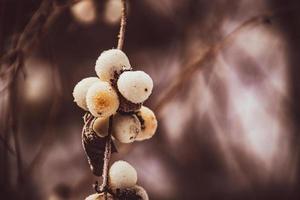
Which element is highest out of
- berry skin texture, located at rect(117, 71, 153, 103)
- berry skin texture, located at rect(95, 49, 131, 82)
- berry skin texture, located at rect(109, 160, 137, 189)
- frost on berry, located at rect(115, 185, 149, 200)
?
berry skin texture, located at rect(95, 49, 131, 82)

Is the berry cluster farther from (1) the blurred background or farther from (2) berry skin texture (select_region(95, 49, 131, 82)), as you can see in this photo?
(1) the blurred background

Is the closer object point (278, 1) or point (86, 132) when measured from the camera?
point (86, 132)

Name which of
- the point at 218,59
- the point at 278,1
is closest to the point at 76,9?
the point at 218,59

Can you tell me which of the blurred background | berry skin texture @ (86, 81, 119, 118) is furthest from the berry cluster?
the blurred background

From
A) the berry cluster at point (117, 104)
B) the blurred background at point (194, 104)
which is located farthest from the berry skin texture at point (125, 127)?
the blurred background at point (194, 104)

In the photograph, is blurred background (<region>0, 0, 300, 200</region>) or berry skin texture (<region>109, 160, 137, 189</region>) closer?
berry skin texture (<region>109, 160, 137, 189</region>)

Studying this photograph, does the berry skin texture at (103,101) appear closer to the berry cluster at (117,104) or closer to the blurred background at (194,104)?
the berry cluster at (117,104)

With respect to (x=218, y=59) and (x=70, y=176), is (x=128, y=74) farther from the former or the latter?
(x=70, y=176)

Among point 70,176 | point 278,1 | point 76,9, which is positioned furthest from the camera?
point 70,176
